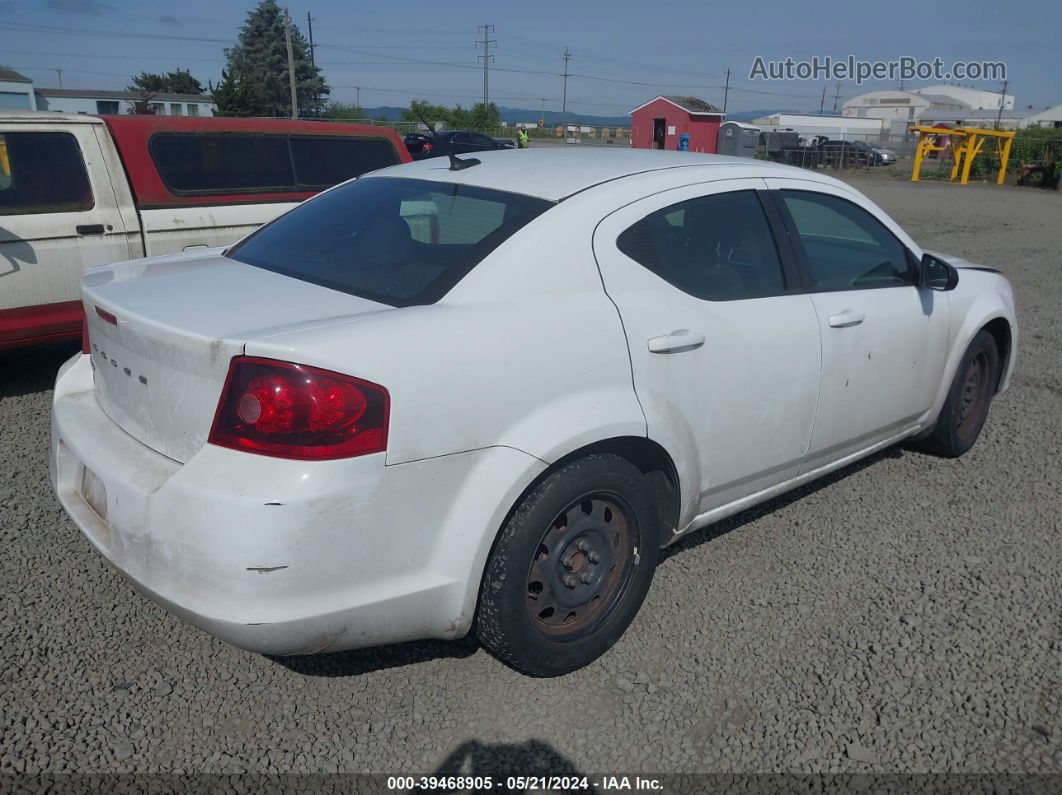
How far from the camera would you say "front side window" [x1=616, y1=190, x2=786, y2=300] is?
299cm

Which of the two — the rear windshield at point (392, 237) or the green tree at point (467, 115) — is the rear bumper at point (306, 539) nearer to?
the rear windshield at point (392, 237)

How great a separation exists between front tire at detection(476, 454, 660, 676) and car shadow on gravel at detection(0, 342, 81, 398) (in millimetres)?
4360

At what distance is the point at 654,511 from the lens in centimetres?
295

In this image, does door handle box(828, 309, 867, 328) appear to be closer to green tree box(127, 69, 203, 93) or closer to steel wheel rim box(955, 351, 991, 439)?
steel wheel rim box(955, 351, 991, 439)

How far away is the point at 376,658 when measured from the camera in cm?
294

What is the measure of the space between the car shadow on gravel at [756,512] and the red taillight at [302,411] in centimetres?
168

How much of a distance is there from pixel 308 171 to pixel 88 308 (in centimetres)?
413

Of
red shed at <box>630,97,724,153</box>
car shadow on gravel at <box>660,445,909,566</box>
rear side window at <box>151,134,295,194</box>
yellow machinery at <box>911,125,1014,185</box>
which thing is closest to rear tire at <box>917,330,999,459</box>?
car shadow on gravel at <box>660,445,909,566</box>

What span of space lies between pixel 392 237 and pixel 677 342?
1.09m

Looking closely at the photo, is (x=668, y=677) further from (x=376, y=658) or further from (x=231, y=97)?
(x=231, y=97)

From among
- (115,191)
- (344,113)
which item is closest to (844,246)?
(115,191)

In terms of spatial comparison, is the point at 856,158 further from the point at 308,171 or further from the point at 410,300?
the point at 410,300

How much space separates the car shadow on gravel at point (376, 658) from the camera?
9.41ft

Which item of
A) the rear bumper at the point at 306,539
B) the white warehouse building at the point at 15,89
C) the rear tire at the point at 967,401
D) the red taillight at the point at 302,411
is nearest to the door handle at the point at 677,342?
the rear bumper at the point at 306,539
